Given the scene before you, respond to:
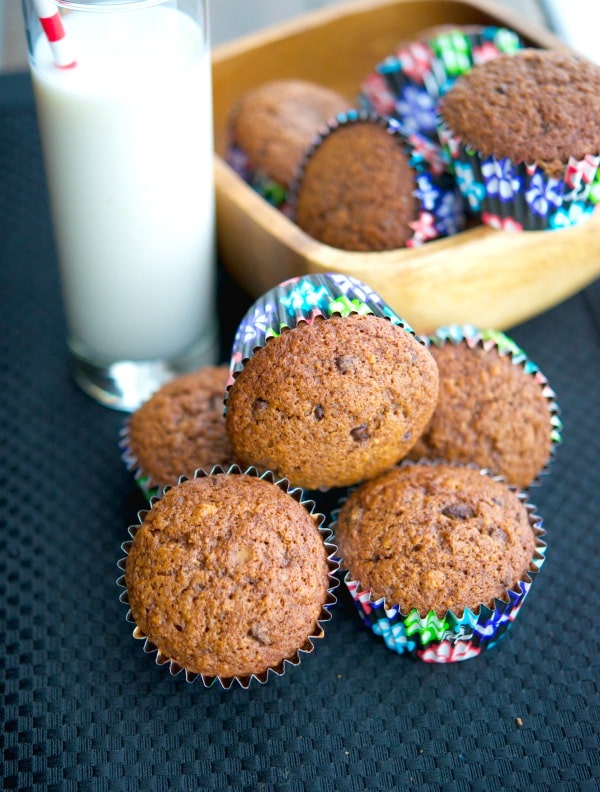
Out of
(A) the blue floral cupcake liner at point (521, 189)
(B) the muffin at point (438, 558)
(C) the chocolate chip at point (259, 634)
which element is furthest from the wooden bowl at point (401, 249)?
(C) the chocolate chip at point (259, 634)

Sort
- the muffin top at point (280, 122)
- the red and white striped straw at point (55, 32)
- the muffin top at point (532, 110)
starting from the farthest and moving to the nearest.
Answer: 1. the muffin top at point (280, 122)
2. the muffin top at point (532, 110)
3. the red and white striped straw at point (55, 32)

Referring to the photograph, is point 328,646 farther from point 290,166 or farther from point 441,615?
point 290,166

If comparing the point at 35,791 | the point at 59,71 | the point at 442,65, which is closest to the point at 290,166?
the point at 442,65

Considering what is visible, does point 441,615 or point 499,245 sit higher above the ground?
point 499,245

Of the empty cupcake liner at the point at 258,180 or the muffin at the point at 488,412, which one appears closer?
the muffin at the point at 488,412

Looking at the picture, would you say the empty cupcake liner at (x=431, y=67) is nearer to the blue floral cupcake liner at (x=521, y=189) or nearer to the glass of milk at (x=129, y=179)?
the blue floral cupcake liner at (x=521, y=189)

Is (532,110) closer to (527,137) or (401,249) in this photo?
(527,137)

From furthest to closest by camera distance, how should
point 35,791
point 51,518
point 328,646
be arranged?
1. point 51,518
2. point 328,646
3. point 35,791
